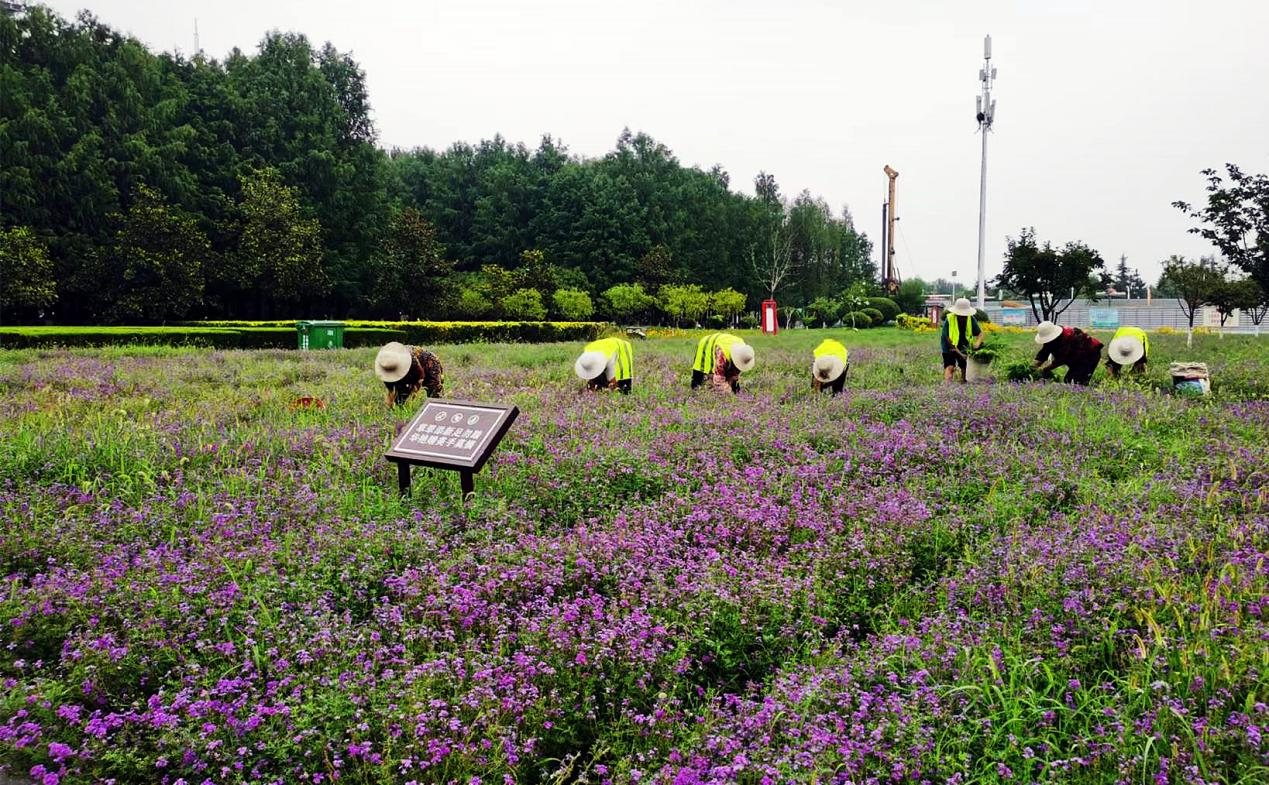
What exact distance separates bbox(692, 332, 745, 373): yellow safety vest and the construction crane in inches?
1814

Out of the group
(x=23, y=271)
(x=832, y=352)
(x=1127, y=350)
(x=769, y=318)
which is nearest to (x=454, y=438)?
(x=832, y=352)

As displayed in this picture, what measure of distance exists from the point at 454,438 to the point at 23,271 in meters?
27.9

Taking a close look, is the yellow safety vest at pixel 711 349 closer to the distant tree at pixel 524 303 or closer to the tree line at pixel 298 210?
the tree line at pixel 298 210

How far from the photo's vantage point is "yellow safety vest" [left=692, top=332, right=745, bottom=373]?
35.9 feet

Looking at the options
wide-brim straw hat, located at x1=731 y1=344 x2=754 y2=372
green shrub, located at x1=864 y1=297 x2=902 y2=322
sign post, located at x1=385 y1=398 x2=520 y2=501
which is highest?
green shrub, located at x1=864 y1=297 x2=902 y2=322

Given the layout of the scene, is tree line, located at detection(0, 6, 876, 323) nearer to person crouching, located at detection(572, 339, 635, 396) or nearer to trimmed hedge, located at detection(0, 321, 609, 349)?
trimmed hedge, located at detection(0, 321, 609, 349)

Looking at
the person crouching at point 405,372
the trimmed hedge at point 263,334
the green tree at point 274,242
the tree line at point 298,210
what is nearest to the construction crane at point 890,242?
the tree line at point 298,210

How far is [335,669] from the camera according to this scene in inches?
114

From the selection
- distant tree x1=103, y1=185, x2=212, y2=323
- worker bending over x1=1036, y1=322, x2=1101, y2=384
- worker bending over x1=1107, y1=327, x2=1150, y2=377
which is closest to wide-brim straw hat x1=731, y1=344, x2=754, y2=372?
worker bending over x1=1036, y1=322, x2=1101, y2=384

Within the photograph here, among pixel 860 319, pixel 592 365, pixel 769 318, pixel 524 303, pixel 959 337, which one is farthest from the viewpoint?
pixel 524 303

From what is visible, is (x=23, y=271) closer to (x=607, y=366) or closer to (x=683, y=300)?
(x=607, y=366)

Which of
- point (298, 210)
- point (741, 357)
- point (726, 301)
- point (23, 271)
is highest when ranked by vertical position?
point (298, 210)

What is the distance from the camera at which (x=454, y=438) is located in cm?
516

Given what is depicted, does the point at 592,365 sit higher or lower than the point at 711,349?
lower
